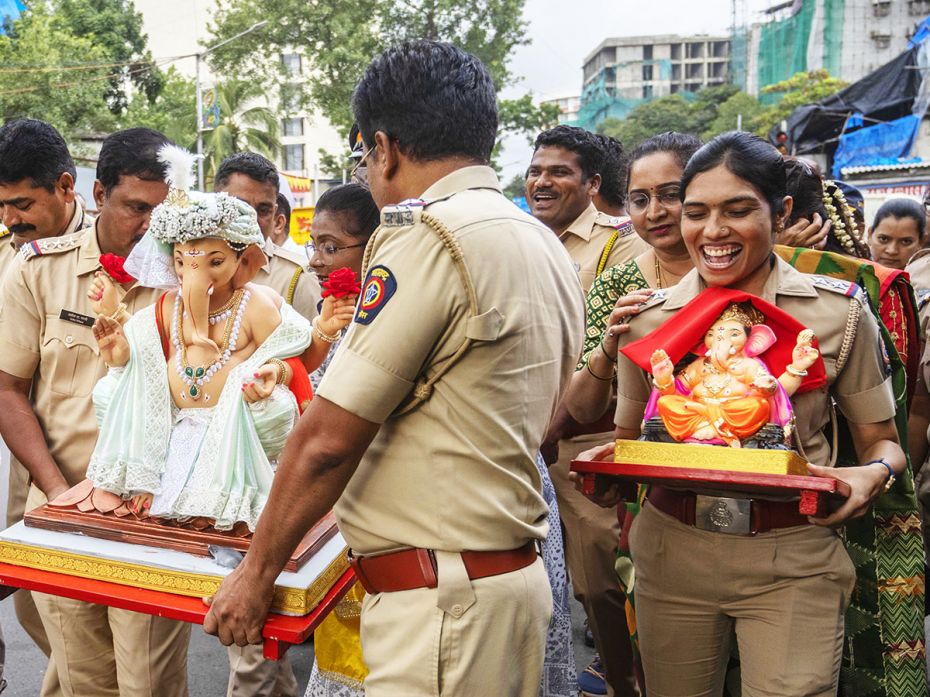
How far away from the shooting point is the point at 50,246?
304 centimetres

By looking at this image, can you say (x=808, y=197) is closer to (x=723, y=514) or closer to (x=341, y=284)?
Answer: (x=723, y=514)

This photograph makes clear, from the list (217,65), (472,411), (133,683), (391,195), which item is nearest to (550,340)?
(472,411)

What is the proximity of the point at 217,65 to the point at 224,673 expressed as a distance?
26747mm

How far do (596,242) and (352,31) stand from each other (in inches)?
902

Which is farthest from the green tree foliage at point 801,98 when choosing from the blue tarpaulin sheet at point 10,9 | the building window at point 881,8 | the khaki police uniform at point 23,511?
the khaki police uniform at point 23,511

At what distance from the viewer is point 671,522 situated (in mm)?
2367

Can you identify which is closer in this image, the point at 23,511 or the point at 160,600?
the point at 160,600

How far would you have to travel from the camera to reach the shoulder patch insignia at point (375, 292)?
173 centimetres

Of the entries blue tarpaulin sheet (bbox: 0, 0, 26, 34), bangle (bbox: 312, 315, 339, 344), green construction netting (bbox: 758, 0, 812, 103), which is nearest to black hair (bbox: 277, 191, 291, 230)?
bangle (bbox: 312, 315, 339, 344)

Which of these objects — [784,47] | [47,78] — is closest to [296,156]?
[784,47]

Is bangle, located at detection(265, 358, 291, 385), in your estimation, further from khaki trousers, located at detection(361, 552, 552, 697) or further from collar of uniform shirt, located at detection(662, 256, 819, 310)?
collar of uniform shirt, located at detection(662, 256, 819, 310)

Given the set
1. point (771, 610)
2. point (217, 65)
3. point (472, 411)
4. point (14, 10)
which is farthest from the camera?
point (217, 65)

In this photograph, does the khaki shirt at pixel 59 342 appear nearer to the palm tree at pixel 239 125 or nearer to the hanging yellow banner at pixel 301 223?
the hanging yellow banner at pixel 301 223

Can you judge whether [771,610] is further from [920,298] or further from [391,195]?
[920,298]
